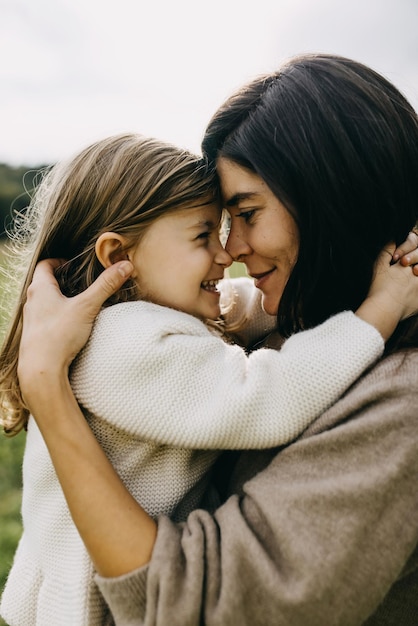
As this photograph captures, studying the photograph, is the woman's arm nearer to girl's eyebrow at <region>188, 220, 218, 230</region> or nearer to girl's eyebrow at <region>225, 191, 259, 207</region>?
girl's eyebrow at <region>188, 220, 218, 230</region>

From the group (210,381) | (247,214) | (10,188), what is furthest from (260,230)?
(10,188)

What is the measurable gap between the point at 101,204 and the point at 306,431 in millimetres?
1116

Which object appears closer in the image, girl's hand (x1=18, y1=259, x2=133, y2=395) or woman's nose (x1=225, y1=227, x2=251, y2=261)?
girl's hand (x1=18, y1=259, x2=133, y2=395)

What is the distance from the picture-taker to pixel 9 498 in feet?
14.3

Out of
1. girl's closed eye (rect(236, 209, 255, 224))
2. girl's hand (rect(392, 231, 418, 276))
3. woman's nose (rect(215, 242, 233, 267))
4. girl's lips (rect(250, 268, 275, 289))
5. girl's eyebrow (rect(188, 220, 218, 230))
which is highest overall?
girl's hand (rect(392, 231, 418, 276))

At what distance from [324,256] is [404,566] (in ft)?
3.24

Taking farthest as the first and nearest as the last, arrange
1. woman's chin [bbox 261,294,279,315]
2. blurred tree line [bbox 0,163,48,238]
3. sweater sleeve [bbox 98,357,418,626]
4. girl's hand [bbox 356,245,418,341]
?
1. blurred tree line [bbox 0,163,48,238]
2. woman's chin [bbox 261,294,279,315]
3. girl's hand [bbox 356,245,418,341]
4. sweater sleeve [bbox 98,357,418,626]

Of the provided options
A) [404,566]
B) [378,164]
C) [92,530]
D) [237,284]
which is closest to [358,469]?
[404,566]

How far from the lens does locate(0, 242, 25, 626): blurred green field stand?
3680mm

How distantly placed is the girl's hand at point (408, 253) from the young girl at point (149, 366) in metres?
0.24

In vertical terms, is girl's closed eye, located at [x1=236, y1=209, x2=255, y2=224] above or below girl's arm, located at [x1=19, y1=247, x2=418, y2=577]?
above

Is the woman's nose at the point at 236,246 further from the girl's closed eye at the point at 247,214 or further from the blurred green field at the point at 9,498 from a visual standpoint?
the blurred green field at the point at 9,498

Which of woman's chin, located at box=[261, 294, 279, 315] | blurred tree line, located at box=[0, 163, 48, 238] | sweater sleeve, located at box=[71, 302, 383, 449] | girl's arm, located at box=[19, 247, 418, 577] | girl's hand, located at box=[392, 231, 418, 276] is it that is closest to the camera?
girl's arm, located at box=[19, 247, 418, 577]

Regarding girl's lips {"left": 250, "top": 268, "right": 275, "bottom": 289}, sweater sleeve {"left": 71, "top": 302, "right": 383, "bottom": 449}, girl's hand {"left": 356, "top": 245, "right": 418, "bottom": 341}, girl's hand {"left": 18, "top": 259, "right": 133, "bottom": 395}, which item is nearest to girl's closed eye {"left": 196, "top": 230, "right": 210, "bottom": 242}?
girl's lips {"left": 250, "top": 268, "right": 275, "bottom": 289}
